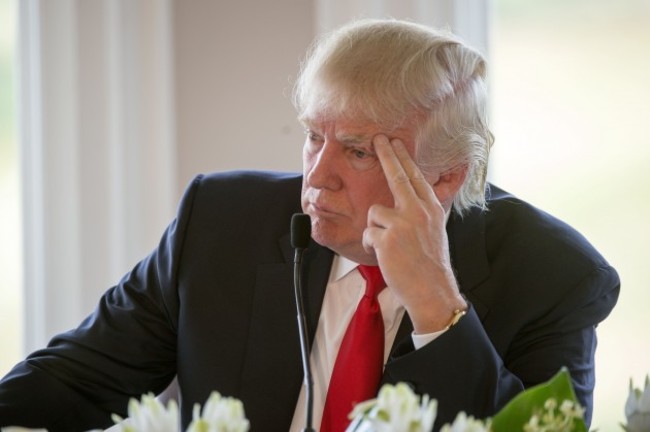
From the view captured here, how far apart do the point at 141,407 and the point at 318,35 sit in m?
1.67

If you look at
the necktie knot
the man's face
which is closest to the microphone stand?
the man's face

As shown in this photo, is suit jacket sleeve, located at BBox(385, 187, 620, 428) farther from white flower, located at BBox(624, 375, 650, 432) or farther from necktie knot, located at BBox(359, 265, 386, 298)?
white flower, located at BBox(624, 375, 650, 432)

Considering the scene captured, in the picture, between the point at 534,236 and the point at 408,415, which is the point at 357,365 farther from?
the point at 408,415

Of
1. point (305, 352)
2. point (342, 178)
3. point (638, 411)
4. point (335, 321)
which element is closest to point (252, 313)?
point (335, 321)

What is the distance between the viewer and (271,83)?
2.53m

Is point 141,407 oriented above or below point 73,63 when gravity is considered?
below

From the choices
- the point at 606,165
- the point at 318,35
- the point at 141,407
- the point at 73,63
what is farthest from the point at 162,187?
the point at 141,407

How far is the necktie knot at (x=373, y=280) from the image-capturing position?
1834mm

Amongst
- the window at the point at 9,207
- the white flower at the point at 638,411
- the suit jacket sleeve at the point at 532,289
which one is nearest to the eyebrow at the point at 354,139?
the suit jacket sleeve at the point at 532,289

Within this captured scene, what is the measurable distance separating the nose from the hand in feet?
0.23

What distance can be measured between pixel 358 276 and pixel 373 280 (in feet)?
0.21

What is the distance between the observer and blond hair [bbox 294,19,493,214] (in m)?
1.73

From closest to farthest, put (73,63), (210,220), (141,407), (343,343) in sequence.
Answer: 1. (141,407)
2. (343,343)
3. (210,220)
4. (73,63)

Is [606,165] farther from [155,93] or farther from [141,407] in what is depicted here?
[141,407]
